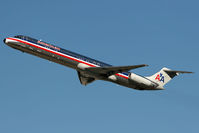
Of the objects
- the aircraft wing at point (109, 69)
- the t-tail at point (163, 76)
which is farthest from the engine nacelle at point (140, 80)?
the t-tail at point (163, 76)

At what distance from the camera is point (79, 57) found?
1873 inches

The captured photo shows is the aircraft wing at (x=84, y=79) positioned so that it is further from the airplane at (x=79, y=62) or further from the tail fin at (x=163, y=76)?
the tail fin at (x=163, y=76)

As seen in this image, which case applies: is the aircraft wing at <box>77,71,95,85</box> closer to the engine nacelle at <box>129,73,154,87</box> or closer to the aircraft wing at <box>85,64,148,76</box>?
the aircraft wing at <box>85,64,148,76</box>

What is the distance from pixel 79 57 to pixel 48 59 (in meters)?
4.43

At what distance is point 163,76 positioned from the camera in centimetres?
5394

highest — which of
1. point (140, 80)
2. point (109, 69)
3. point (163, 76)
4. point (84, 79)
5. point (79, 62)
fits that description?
point (79, 62)

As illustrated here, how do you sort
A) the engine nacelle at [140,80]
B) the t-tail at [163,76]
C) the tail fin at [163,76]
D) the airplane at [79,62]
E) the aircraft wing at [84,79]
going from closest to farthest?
the airplane at [79,62] → the engine nacelle at [140,80] → the t-tail at [163,76] → the tail fin at [163,76] → the aircraft wing at [84,79]

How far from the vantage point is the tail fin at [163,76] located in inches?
2095

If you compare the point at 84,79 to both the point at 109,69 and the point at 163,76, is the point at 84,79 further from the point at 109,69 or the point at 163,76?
the point at 163,76

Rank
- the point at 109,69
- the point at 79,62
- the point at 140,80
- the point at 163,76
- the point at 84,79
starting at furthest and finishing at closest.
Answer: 1. the point at 84,79
2. the point at 163,76
3. the point at 140,80
4. the point at 109,69
5. the point at 79,62

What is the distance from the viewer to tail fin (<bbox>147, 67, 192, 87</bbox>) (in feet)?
175

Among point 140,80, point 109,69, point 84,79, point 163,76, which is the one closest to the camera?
point 109,69

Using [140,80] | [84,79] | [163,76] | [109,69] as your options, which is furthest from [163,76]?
[84,79]

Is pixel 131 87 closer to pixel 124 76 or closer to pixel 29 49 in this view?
pixel 124 76
